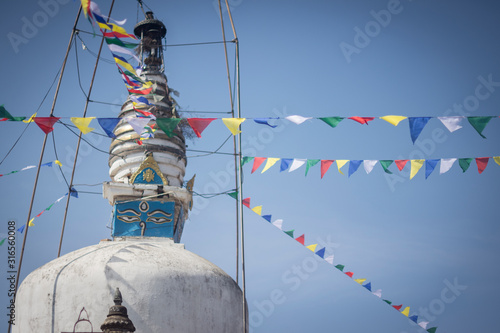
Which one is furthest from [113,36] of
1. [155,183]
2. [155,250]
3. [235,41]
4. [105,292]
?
[105,292]

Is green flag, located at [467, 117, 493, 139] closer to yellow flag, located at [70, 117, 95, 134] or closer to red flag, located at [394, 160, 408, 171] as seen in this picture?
red flag, located at [394, 160, 408, 171]

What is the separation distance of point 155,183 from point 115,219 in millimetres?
1371

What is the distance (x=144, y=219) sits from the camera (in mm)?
12094

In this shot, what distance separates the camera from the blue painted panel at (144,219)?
39.3 feet

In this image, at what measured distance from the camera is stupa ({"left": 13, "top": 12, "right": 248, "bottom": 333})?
9.23 meters

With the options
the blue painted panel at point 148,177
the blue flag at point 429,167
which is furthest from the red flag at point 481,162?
the blue painted panel at point 148,177

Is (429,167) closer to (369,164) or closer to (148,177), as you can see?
(369,164)

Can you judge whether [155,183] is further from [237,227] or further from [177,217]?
[237,227]

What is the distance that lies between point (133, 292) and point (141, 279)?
30cm

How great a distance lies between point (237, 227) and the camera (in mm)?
11805

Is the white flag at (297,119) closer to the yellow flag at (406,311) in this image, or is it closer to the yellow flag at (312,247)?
the yellow flag at (312,247)

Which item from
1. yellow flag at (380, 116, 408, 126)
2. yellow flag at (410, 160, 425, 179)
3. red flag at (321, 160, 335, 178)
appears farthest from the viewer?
Result: red flag at (321, 160, 335, 178)

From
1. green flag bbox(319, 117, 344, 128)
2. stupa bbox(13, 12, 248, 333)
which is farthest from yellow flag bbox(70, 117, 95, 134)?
green flag bbox(319, 117, 344, 128)

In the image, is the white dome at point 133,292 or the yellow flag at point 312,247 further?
the yellow flag at point 312,247
